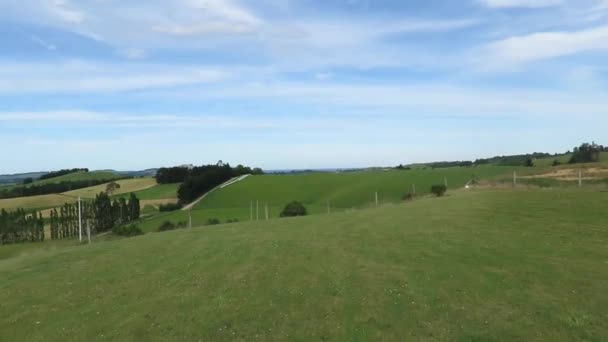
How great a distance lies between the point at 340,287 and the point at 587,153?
120m

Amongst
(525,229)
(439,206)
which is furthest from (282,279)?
(439,206)

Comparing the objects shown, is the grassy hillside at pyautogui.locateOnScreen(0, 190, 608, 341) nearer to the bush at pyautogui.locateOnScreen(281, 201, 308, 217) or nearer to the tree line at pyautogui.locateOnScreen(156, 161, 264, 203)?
the bush at pyautogui.locateOnScreen(281, 201, 308, 217)

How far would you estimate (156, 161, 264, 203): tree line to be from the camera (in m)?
116

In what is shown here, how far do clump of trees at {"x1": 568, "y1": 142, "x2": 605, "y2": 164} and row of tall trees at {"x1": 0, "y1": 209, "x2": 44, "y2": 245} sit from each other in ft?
381

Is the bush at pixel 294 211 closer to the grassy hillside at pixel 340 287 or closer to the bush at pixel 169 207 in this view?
the bush at pixel 169 207

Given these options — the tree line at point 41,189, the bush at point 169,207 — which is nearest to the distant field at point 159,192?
the bush at point 169,207

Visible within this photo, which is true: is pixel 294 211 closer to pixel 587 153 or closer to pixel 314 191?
pixel 314 191

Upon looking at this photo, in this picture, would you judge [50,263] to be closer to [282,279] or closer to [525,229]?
[282,279]

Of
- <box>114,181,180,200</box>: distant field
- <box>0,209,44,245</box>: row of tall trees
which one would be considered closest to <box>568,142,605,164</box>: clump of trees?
<box>114,181,180,200</box>: distant field

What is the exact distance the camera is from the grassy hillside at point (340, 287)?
36.1 ft

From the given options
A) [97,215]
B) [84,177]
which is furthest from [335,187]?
[84,177]

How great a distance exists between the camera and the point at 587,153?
4419 inches

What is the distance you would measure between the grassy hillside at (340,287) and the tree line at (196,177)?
309 ft

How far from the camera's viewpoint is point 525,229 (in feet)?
68.2
